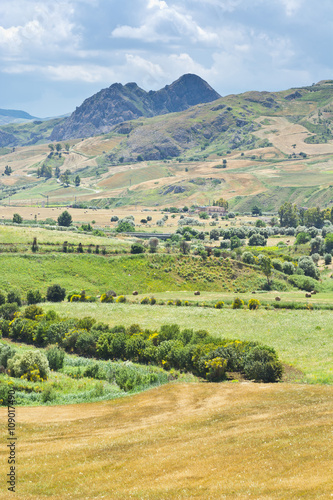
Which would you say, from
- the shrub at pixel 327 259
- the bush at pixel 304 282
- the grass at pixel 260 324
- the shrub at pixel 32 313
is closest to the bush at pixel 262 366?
the grass at pixel 260 324

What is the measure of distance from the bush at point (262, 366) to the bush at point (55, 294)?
45.7 metres

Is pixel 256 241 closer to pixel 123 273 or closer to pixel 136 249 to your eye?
pixel 136 249

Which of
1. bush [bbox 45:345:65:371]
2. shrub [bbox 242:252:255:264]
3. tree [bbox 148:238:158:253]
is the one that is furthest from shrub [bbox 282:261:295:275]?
bush [bbox 45:345:65:371]

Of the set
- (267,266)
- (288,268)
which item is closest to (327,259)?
(288,268)

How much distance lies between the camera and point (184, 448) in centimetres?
1966

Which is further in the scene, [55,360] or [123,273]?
[123,273]

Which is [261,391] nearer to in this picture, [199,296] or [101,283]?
[199,296]

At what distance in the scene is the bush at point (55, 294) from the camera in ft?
244

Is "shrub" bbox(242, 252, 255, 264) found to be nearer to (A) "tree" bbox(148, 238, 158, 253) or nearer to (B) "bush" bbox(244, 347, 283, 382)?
(A) "tree" bbox(148, 238, 158, 253)

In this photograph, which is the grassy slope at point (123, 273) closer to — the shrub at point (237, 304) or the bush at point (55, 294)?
the bush at point (55, 294)

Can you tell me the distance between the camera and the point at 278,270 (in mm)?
108000

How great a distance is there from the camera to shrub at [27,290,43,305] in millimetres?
73062

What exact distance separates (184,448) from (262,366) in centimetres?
1550

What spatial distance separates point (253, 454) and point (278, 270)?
304 ft
